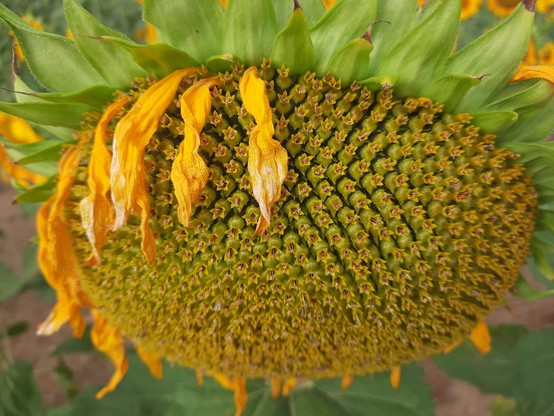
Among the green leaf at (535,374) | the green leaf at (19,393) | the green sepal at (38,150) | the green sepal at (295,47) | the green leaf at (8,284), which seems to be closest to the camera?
the green sepal at (295,47)

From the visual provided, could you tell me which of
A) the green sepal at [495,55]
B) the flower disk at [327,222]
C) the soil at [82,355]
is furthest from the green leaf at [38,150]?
the soil at [82,355]

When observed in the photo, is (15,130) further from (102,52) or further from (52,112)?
(102,52)

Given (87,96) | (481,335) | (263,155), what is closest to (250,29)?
(263,155)

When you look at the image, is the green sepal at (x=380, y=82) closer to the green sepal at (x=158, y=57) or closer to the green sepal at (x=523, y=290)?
the green sepal at (x=158, y=57)

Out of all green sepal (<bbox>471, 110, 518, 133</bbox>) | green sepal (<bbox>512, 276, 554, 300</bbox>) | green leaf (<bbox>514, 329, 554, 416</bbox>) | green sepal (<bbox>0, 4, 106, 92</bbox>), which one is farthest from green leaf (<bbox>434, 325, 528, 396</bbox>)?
green sepal (<bbox>0, 4, 106, 92</bbox>)

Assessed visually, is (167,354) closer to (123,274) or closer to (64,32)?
(123,274)
